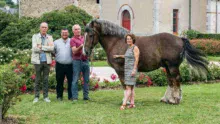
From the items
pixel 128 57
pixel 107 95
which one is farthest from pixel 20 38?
pixel 128 57

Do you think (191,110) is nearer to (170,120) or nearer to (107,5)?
(170,120)

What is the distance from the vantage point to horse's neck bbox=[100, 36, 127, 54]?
10031 millimetres

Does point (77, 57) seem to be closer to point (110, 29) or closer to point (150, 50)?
point (110, 29)

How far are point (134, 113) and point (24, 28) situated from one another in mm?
19972

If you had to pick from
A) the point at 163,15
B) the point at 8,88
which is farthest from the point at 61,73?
the point at 163,15

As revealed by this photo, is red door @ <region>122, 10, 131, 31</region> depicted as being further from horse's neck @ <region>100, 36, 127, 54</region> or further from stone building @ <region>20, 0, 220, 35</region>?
horse's neck @ <region>100, 36, 127, 54</region>

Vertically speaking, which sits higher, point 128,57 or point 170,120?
point 128,57

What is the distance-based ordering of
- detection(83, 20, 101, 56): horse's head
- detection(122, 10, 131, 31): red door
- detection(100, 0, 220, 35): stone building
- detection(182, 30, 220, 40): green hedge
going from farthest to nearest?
detection(122, 10, 131, 31): red door < detection(182, 30, 220, 40): green hedge < detection(100, 0, 220, 35): stone building < detection(83, 20, 101, 56): horse's head

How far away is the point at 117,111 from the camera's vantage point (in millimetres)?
9227

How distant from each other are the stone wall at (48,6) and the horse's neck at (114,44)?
29.4 metres

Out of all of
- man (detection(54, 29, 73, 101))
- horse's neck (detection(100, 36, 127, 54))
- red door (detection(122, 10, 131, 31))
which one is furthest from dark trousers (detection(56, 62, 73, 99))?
red door (detection(122, 10, 131, 31))

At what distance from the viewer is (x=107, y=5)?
30500mm

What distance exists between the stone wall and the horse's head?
2946 centimetres

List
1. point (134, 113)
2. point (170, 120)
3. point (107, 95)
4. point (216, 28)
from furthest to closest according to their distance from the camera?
point (216, 28) → point (107, 95) → point (134, 113) → point (170, 120)
